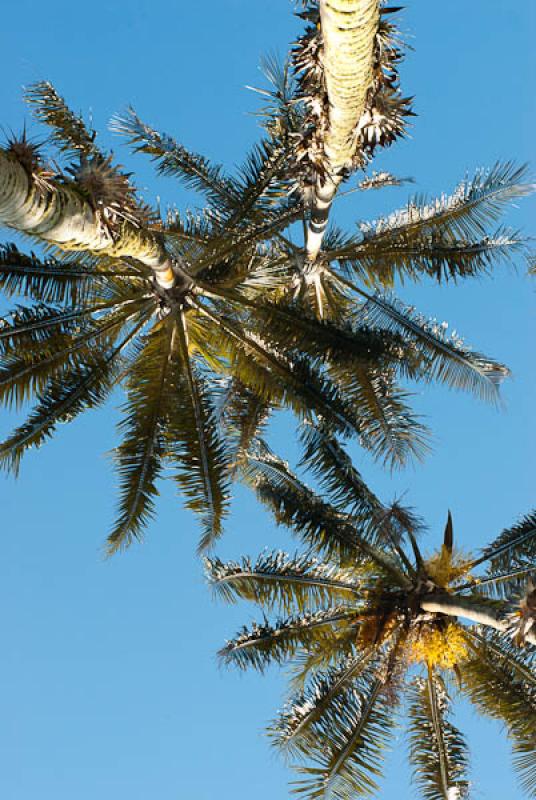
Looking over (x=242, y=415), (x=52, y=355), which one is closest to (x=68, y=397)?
(x=52, y=355)

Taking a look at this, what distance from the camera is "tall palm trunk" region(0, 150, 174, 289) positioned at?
674 centimetres

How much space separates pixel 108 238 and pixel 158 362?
161 inches

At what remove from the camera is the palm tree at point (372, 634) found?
38.1 ft

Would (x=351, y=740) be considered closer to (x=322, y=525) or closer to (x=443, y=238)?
(x=322, y=525)

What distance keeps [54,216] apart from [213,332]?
5.32 metres

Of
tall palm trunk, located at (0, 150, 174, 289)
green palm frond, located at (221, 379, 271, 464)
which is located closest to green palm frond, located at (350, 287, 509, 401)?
green palm frond, located at (221, 379, 271, 464)

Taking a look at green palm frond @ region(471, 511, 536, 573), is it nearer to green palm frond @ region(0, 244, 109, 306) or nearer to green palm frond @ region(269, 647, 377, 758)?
green palm frond @ region(269, 647, 377, 758)

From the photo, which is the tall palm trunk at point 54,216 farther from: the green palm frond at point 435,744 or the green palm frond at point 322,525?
the green palm frond at point 435,744

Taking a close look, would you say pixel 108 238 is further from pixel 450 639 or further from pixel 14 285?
pixel 450 639

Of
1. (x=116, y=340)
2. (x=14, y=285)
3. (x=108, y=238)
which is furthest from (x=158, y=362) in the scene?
(x=108, y=238)

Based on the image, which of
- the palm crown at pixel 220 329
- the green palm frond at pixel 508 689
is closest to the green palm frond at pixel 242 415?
the palm crown at pixel 220 329

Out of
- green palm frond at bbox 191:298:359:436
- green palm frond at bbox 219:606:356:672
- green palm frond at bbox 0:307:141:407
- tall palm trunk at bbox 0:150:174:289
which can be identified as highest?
green palm frond at bbox 0:307:141:407

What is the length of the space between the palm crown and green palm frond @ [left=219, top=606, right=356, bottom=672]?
7.92 ft

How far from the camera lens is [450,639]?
Answer: 11898 millimetres
